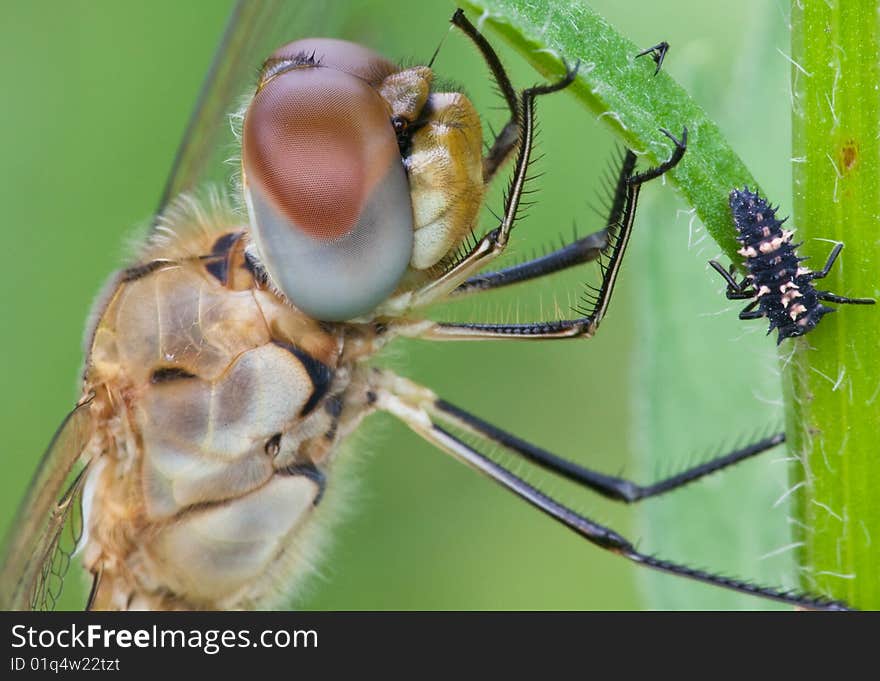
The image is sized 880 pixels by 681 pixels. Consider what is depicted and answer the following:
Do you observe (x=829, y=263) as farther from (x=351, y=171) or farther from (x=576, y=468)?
(x=576, y=468)

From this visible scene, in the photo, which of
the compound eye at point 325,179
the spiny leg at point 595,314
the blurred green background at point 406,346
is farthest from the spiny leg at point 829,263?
the blurred green background at point 406,346

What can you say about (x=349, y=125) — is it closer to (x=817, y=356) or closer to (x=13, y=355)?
(x=817, y=356)

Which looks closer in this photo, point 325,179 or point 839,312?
point 839,312

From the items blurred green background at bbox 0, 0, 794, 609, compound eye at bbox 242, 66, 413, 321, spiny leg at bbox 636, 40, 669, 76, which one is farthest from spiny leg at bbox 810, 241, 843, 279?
blurred green background at bbox 0, 0, 794, 609

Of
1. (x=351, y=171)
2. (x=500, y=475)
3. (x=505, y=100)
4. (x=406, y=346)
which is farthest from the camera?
(x=406, y=346)

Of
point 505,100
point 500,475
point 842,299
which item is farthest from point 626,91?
point 500,475
